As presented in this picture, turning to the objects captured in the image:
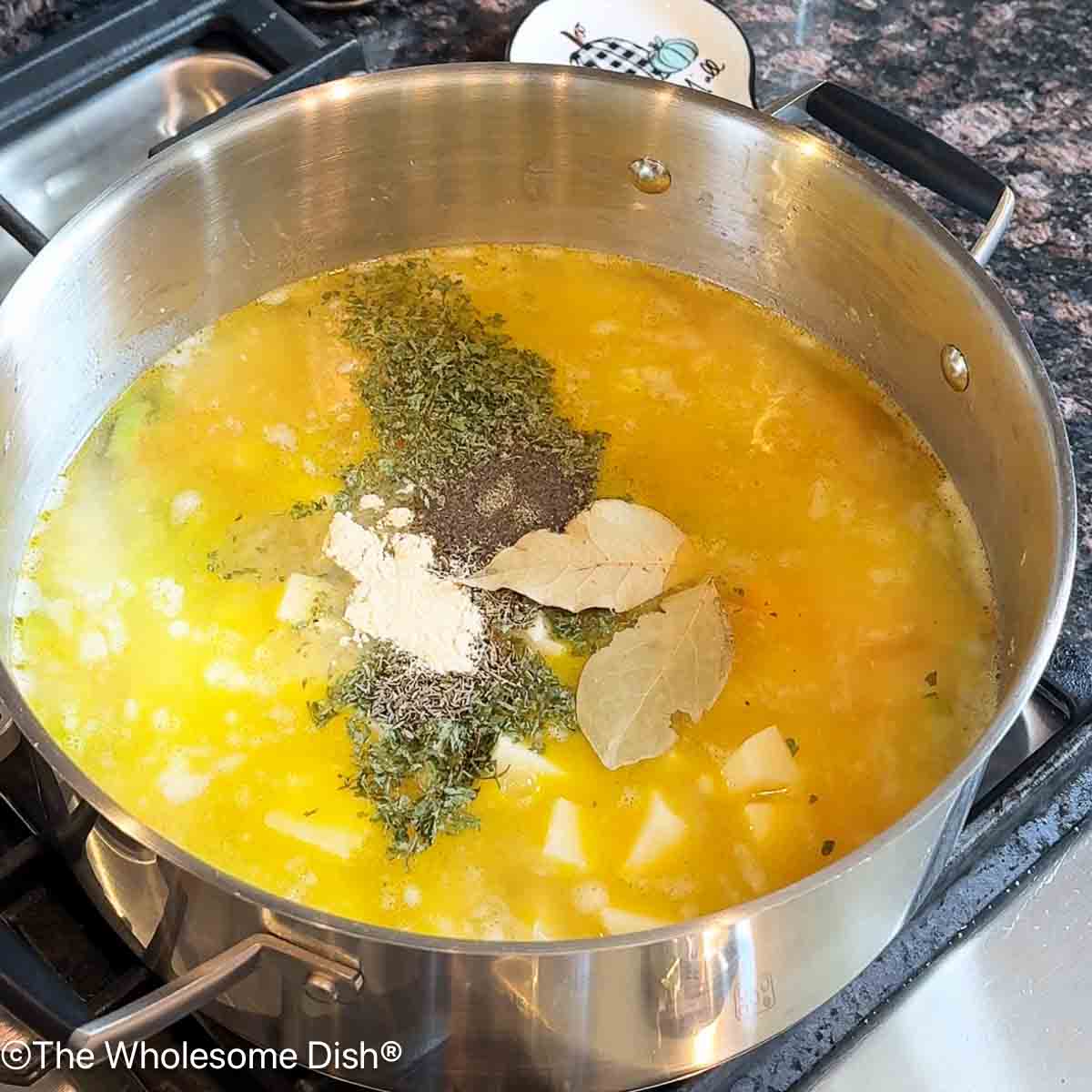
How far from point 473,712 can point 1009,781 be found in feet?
1.28

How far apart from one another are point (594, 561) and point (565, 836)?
0.23 metres

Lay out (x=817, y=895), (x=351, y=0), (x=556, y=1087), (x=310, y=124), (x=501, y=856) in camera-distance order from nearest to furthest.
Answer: (x=817, y=895)
(x=556, y=1087)
(x=501, y=856)
(x=310, y=124)
(x=351, y=0)

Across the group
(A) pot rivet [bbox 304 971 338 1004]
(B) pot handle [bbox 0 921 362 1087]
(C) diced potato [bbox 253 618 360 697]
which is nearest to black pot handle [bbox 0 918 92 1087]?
(B) pot handle [bbox 0 921 362 1087]

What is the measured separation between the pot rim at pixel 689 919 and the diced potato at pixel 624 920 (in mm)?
173

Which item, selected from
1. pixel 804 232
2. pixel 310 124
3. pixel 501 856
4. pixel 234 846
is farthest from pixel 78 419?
pixel 804 232

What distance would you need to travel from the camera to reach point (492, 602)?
1068 millimetres

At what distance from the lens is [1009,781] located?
0.98 m

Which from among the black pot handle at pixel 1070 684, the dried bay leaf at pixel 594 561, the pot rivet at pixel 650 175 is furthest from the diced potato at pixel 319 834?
the pot rivet at pixel 650 175

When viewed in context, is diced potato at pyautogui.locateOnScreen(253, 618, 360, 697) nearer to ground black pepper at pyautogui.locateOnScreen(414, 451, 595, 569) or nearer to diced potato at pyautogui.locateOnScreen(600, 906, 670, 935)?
ground black pepper at pyautogui.locateOnScreen(414, 451, 595, 569)

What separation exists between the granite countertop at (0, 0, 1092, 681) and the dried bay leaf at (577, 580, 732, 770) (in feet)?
1.42

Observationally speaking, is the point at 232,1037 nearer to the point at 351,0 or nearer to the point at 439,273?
the point at 439,273

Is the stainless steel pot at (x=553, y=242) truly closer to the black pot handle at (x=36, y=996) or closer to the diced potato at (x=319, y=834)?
the black pot handle at (x=36, y=996)

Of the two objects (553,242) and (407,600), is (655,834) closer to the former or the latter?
(407,600)

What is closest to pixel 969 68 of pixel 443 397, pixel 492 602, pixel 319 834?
pixel 443 397
